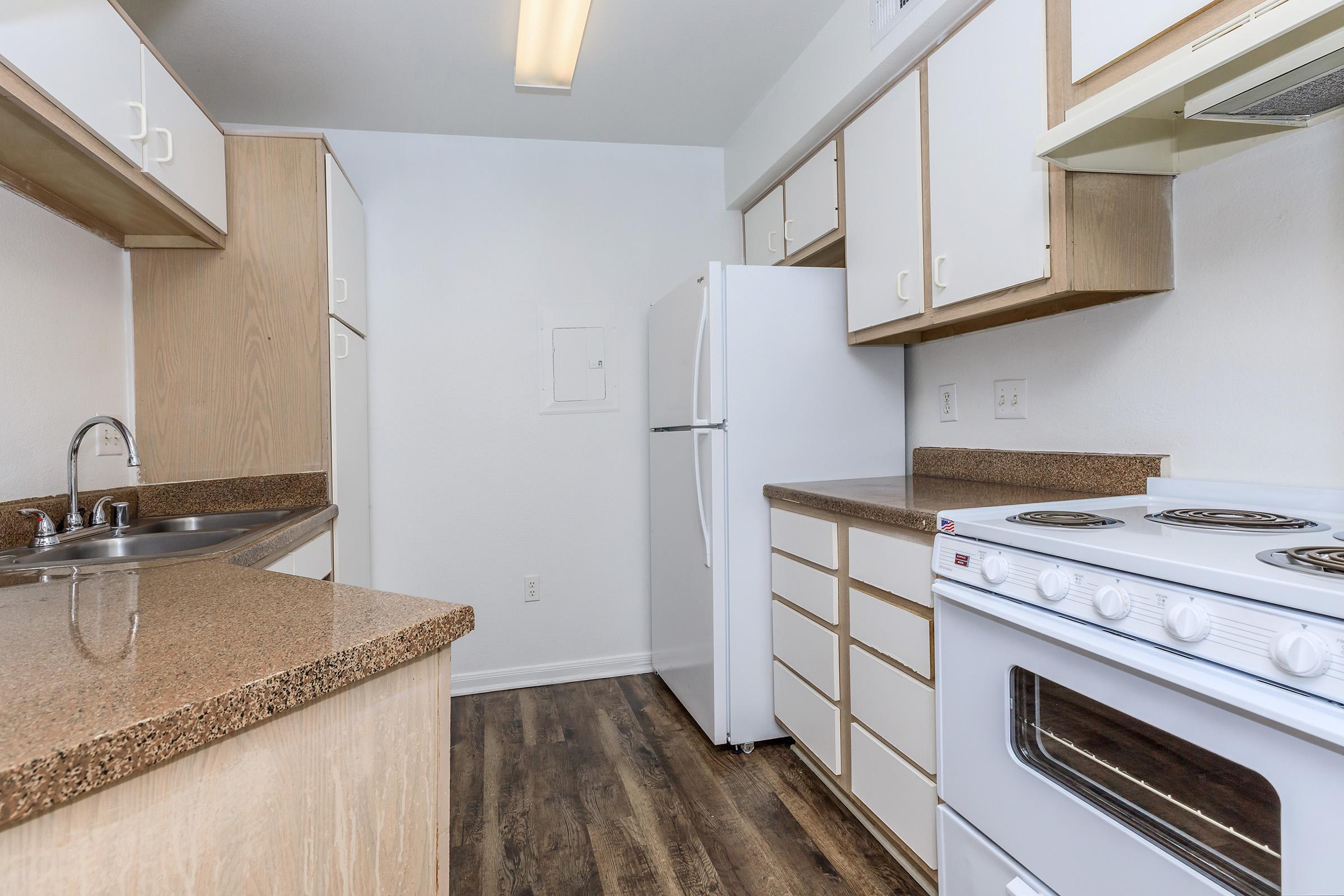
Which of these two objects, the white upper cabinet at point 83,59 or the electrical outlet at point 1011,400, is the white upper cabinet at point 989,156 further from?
the white upper cabinet at point 83,59

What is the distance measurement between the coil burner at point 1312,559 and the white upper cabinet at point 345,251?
8.33ft

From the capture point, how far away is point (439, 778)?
34.5 inches

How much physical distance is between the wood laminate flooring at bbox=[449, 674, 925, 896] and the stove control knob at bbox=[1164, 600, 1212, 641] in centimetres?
106

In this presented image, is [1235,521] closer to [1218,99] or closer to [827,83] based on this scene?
[1218,99]

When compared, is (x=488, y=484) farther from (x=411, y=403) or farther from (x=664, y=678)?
(x=664, y=678)

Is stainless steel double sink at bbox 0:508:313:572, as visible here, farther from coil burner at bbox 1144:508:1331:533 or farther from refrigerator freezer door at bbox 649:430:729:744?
coil burner at bbox 1144:508:1331:533

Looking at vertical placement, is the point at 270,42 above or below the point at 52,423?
above

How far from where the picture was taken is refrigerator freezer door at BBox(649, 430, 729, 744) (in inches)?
95.6

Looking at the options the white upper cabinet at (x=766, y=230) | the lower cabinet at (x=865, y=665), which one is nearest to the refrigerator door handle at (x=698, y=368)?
the lower cabinet at (x=865, y=665)

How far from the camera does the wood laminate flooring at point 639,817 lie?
1.75 meters

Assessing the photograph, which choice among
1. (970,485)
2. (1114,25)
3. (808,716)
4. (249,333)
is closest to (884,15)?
(1114,25)

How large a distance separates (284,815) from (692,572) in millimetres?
2012

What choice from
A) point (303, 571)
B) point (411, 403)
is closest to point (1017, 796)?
point (303, 571)

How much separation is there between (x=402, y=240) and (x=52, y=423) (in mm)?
1473
